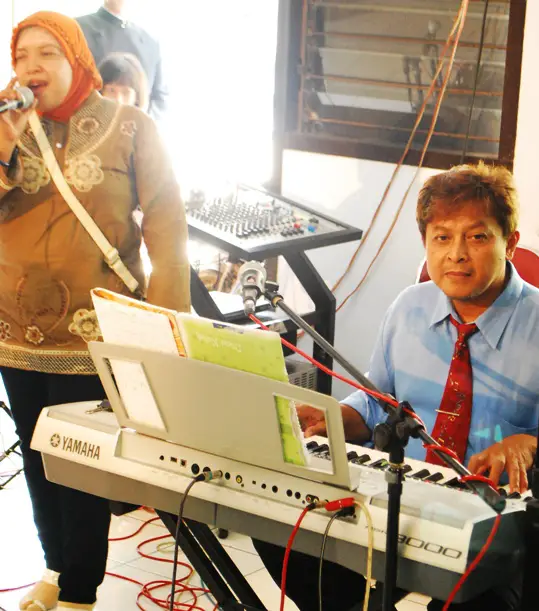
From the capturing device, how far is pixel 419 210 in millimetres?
2061

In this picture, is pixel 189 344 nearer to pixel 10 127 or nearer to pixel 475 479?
pixel 475 479

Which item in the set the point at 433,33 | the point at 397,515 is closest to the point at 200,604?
the point at 397,515

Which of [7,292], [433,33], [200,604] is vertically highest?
[433,33]

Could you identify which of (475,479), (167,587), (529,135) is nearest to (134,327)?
(475,479)

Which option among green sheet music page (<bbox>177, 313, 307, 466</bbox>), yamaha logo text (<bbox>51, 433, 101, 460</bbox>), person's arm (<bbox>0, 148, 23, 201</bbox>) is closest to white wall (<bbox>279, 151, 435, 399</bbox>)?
person's arm (<bbox>0, 148, 23, 201</bbox>)

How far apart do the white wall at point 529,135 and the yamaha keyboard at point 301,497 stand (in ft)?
6.63

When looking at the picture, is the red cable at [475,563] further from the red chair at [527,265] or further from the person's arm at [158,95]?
the person's arm at [158,95]

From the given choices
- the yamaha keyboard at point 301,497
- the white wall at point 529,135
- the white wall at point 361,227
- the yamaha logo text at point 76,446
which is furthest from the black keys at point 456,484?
the white wall at point 361,227

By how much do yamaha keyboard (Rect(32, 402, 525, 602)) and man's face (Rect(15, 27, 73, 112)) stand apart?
2.51ft

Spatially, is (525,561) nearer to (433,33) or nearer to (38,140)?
(38,140)

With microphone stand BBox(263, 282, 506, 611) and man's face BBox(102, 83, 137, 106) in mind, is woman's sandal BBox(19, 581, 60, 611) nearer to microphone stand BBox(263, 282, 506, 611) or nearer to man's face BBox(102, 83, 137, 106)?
microphone stand BBox(263, 282, 506, 611)

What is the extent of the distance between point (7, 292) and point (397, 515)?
4.14ft

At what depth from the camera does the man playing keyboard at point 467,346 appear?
6.37ft

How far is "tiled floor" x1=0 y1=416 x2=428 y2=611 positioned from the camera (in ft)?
8.86
